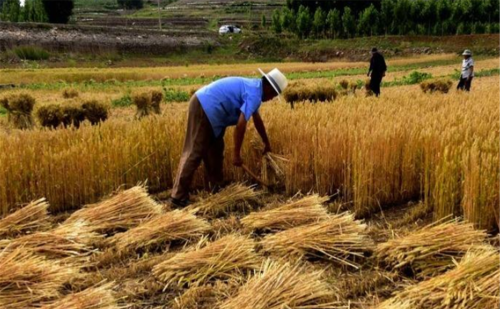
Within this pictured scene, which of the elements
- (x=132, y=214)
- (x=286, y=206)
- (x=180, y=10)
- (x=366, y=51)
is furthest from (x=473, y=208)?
(x=180, y=10)

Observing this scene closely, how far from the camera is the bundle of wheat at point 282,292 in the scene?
2732 millimetres

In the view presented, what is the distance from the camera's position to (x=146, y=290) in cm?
319

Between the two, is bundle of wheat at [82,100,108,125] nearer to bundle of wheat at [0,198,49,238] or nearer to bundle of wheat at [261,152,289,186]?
bundle of wheat at [261,152,289,186]

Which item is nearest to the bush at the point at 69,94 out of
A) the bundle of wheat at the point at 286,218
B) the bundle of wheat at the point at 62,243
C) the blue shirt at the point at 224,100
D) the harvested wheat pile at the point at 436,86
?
the harvested wheat pile at the point at 436,86

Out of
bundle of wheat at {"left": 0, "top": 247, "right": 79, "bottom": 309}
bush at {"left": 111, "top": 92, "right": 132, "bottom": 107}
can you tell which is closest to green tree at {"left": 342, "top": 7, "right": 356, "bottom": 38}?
bush at {"left": 111, "top": 92, "right": 132, "bottom": 107}

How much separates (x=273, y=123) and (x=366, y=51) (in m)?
40.6

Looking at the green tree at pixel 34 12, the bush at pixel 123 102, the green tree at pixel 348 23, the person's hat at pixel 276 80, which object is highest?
the green tree at pixel 34 12

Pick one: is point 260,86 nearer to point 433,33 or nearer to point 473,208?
point 473,208

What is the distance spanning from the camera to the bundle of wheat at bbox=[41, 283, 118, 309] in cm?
277

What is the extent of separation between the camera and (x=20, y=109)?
988cm

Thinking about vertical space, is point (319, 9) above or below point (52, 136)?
above

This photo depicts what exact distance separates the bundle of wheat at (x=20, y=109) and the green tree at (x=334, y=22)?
45.6 m

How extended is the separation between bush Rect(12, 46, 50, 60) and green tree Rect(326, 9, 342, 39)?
28.5 m

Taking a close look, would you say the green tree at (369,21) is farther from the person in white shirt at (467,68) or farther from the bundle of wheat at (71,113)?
the bundle of wheat at (71,113)
